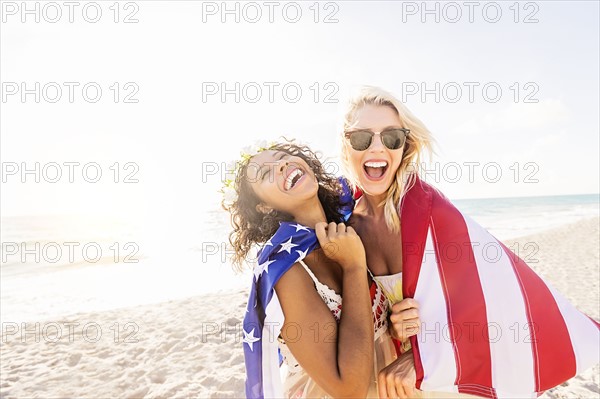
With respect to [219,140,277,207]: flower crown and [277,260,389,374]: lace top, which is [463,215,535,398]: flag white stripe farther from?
[219,140,277,207]: flower crown

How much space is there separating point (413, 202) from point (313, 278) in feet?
2.42

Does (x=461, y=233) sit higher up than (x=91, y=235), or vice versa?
(x=461, y=233)

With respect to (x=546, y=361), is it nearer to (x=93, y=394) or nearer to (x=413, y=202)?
(x=413, y=202)

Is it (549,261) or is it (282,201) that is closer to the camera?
(282,201)

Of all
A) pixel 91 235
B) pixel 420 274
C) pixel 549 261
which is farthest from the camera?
pixel 91 235

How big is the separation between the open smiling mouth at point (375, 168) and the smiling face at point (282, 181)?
0.36 meters

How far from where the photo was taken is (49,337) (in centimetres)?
733

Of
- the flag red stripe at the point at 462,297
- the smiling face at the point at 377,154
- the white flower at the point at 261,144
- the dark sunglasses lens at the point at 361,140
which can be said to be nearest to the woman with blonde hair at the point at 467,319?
the flag red stripe at the point at 462,297

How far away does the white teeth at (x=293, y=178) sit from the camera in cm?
258

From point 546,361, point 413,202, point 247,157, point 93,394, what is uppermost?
point 247,157

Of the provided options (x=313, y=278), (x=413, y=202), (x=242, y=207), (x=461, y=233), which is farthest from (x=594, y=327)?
(x=242, y=207)

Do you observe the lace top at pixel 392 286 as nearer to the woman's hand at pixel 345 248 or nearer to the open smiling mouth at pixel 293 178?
the woman's hand at pixel 345 248

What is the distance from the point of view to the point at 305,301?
207 cm

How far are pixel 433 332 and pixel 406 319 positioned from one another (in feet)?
0.53
